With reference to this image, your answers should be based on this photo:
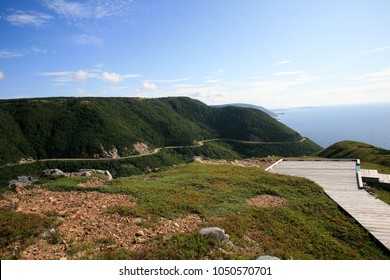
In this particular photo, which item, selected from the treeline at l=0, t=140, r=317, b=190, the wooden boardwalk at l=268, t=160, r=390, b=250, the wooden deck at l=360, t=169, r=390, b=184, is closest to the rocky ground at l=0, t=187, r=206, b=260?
the wooden boardwalk at l=268, t=160, r=390, b=250

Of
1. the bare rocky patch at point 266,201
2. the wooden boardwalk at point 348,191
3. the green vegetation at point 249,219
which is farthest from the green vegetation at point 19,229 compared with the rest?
the wooden boardwalk at point 348,191

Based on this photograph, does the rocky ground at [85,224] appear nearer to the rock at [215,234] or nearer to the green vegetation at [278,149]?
the rock at [215,234]

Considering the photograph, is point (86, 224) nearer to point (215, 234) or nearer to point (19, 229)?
point (19, 229)

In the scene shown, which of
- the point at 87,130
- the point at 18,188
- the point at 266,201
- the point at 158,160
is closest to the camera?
the point at 18,188

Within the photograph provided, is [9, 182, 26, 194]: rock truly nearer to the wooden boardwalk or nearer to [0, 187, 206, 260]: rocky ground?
[0, 187, 206, 260]: rocky ground

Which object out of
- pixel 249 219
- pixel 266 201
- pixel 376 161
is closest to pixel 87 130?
pixel 376 161

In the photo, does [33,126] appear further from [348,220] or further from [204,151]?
[348,220]

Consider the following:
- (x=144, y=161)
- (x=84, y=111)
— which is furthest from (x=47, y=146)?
(x=144, y=161)
